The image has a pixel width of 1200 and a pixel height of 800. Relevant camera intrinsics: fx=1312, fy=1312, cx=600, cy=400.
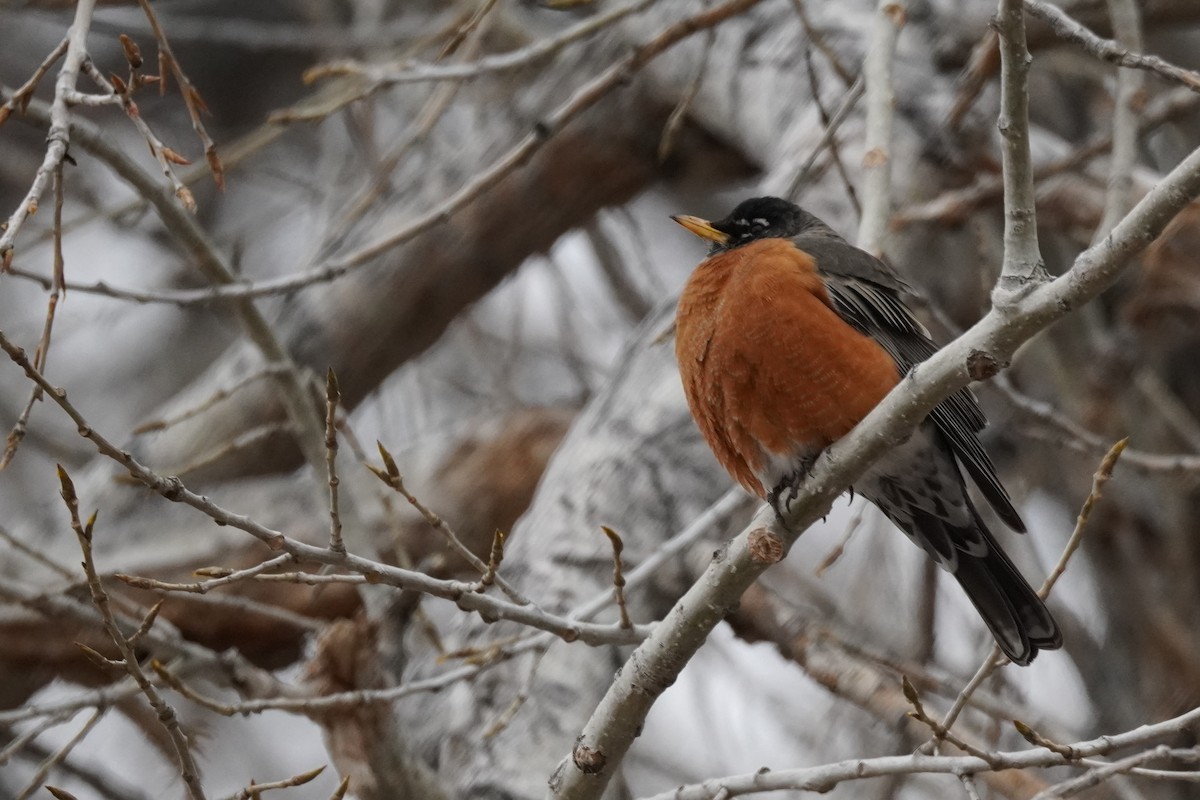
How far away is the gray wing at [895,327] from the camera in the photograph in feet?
11.7

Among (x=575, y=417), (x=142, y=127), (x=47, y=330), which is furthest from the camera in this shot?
(x=575, y=417)

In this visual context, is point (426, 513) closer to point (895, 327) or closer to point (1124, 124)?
point (895, 327)

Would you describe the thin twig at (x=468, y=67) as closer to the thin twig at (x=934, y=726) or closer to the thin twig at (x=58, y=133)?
the thin twig at (x=58, y=133)

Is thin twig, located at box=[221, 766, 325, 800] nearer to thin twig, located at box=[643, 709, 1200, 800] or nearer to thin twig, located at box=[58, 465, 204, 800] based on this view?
thin twig, located at box=[58, 465, 204, 800]

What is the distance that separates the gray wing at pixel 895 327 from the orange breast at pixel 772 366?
0.24ft

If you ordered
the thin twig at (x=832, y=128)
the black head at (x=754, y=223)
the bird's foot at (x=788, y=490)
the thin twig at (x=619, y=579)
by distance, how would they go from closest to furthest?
the thin twig at (x=619, y=579) → the bird's foot at (x=788, y=490) → the thin twig at (x=832, y=128) → the black head at (x=754, y=223)

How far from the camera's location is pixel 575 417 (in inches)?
256

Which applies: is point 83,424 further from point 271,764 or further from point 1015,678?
point 271,764

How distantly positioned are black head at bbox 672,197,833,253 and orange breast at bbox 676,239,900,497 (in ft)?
1.49

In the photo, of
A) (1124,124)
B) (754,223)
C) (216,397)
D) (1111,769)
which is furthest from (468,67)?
(1111,769)

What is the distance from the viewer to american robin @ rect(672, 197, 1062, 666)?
3.52 metres

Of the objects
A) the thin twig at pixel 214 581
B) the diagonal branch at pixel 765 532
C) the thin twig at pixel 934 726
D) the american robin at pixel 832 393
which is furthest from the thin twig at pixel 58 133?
the thin twig at pixel 934 726

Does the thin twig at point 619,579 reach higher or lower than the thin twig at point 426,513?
lower

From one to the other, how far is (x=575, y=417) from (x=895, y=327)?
2.84 m
